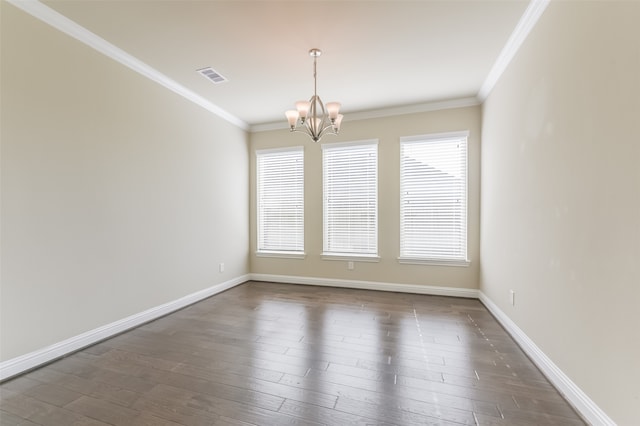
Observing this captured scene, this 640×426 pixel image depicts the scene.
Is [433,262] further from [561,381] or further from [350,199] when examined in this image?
[561,381]

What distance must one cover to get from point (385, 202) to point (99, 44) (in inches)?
152

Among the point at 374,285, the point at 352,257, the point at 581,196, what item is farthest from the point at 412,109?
the point at 581,196

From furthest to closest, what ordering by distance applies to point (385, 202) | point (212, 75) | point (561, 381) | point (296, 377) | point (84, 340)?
point (385, 202), point (212, 75), point (84, 340), point (296, 377), point (561, 381)

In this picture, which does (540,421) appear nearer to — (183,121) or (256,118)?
(183,121)

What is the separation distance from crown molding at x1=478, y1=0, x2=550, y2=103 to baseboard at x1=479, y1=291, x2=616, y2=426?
8.72 ft

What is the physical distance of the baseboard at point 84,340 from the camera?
6.95 ft

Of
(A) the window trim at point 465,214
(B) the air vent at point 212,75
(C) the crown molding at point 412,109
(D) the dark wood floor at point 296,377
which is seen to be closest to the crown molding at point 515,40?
(C) the crown molding at point 412,109

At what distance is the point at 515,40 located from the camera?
261 centimetres

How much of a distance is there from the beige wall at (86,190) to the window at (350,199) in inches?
79.4

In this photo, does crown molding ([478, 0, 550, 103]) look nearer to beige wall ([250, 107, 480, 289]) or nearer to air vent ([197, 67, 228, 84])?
beige wall ([250, 107, 480, 289])

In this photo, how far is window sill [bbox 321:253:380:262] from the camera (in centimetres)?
448

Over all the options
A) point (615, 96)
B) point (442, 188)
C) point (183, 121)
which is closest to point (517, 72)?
point (615, 96)

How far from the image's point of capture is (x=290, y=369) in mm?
2209

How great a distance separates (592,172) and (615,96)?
416 millimetres
